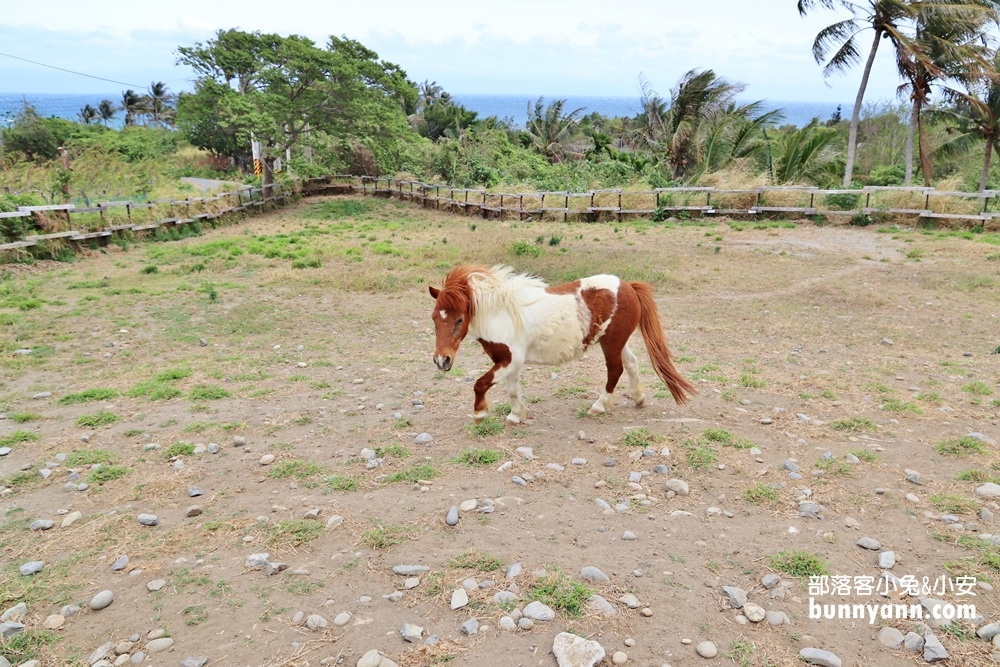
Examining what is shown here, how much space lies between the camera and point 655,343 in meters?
5.99

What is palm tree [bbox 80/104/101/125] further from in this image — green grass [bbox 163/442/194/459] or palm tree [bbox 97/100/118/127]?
green grass [bbox 163/442/194/459]

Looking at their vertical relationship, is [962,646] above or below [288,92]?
below

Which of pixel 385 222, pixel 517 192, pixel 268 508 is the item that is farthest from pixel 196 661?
pixel 517 192

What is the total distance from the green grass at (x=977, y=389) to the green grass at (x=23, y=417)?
963 centimetres

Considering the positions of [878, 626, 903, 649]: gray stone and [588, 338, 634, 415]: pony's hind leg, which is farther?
[588, 338, 634, 415]: pony's hind leg

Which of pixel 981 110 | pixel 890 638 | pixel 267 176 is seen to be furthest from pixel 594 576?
pixel 267 176

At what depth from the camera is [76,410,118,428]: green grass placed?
5.99 meters

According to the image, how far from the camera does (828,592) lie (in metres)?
3.41

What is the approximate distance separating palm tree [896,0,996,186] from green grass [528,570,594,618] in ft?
77.3

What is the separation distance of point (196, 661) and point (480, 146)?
3119 cm

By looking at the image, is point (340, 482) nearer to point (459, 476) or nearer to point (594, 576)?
point (459, 476)

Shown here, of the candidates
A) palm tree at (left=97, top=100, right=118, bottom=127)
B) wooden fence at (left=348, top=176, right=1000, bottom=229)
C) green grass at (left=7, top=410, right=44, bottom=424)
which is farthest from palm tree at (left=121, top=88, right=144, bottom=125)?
green grass at (left=7, top=410, right=44, bottom=424)

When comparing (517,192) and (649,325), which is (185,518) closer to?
(649,325)

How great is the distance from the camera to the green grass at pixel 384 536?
3.91 metres
